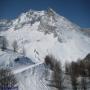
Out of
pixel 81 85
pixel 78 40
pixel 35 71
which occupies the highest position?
pixel 78 40

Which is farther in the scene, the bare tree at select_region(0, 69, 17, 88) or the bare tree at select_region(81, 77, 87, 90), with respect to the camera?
the bare tree at select_region(81, 77, 87, 90)

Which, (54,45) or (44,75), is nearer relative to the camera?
(44,75)

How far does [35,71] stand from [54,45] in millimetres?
124574

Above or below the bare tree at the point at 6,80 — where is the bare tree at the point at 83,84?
below

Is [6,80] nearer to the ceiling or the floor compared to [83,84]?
nearer to the ceiling

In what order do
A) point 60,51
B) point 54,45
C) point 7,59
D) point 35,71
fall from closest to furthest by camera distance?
point 35,71 < point 7,59 < point 60,51 < point 54,45

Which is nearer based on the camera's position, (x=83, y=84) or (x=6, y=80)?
(x=6, y=80)

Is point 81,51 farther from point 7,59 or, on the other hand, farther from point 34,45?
point 7,59

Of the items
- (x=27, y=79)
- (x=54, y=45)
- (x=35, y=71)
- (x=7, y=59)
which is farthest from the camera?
(x=54, y=45)

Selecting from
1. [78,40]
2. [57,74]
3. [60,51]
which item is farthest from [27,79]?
[78,40]

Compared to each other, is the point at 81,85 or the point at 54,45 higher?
the point at 54,45

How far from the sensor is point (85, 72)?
238ft

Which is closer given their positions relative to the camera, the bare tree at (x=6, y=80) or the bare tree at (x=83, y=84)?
the bare tree at (x=6, y=80)

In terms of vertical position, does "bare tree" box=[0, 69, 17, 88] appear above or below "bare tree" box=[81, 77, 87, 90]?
above
